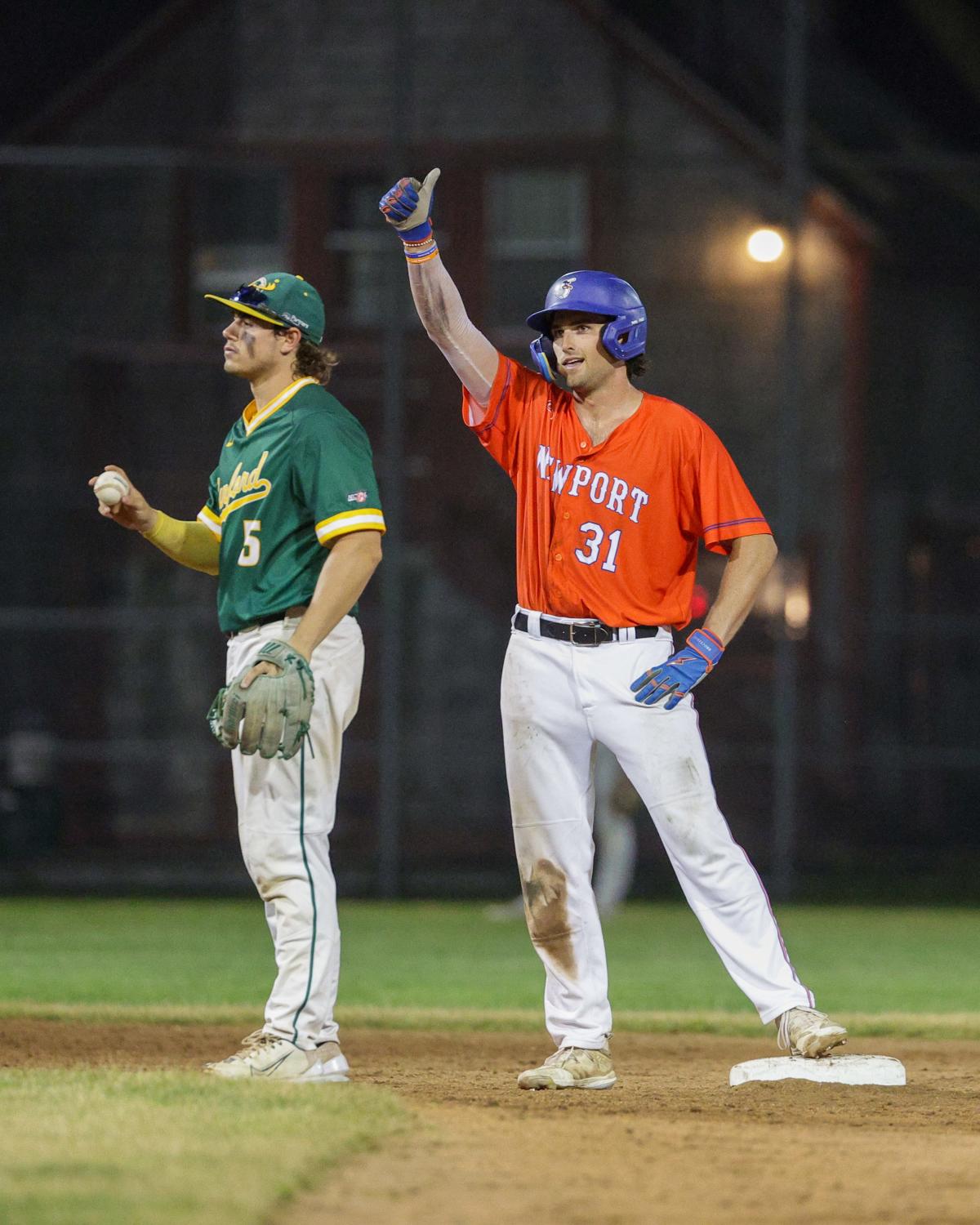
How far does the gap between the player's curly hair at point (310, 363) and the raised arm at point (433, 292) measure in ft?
1.04

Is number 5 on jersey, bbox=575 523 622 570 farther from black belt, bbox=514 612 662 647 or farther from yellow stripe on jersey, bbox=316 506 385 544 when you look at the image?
yellow stripe on jersey, bbox=316 506 385 544

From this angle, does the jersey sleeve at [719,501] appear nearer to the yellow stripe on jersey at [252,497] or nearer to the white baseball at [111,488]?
the yellow stripe on jersey at [252,497]

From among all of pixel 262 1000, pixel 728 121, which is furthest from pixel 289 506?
pixel 728 121

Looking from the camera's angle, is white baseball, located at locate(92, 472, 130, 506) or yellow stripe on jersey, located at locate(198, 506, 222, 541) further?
yellow stripe on jersey, located at locate(198, 506, 222, 541)

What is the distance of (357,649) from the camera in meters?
5.30

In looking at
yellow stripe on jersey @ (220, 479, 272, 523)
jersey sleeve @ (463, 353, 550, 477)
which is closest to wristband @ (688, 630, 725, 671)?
jersey sleeve @ (463, 353, 550, 477)

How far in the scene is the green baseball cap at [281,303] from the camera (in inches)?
210

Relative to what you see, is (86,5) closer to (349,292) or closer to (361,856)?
(349,292)

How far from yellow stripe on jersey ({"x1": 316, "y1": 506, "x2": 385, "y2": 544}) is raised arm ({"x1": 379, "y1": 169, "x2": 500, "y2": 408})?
0.60 m

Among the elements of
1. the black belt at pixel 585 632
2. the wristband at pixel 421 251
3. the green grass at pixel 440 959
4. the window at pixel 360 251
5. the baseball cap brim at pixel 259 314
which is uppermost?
the window at pixel 360 251

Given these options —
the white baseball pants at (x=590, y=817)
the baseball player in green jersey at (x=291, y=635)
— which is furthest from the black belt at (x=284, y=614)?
the white baseball pants at (x=590, y=817)

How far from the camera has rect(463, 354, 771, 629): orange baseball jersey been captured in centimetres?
540

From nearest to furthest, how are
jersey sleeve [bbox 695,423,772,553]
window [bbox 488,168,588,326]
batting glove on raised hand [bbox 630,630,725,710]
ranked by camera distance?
batting glove on raised hand [bbox 630,630,725,710]
jersey sleeve [bbox 695,423,772,553]
window [bbox 488,168,588,326]

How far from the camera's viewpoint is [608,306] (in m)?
5.47
